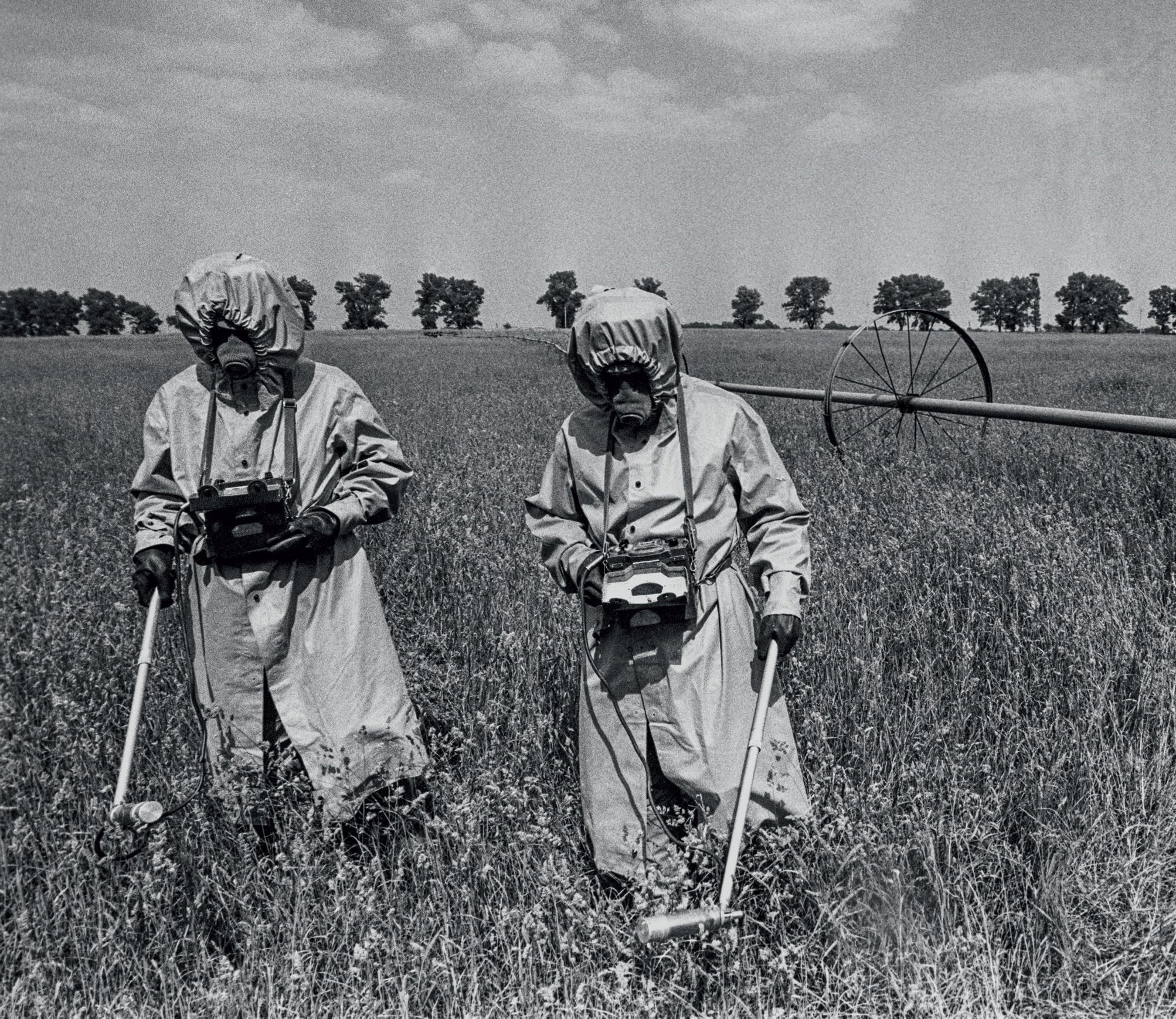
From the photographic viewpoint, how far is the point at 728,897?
1.87 meters

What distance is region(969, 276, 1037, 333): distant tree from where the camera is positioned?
9806 centimetres

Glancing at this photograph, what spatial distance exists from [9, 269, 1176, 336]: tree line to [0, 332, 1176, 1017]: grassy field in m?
77.9

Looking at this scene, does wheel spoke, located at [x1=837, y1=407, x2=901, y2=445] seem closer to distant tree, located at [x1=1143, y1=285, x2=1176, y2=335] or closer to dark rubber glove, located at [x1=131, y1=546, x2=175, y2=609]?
dark rubber glove, located at [x1=131, y1=546, x2=175, y2=609]

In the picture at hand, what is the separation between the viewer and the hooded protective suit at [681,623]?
87.9 inches

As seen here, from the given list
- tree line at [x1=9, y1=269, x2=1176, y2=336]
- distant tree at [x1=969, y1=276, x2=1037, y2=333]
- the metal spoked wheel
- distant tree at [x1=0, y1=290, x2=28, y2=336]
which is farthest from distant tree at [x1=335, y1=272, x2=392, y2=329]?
the metal spoked wheel

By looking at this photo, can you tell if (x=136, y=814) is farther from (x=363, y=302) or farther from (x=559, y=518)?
(x=363, y=302)

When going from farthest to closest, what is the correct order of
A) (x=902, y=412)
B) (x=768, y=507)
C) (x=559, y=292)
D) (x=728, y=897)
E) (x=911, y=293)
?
(x=559, y=292) → (x=911, y=293) → (x=902, y=412) → (x=768, y=507) → (x=728, y=897)

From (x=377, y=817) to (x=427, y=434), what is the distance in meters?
7.69

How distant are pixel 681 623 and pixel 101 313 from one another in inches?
5027

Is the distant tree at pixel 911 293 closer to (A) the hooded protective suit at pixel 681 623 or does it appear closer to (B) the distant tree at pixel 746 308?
(B) the distant tree at pixel 746 308

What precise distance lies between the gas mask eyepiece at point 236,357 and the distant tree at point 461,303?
115 m

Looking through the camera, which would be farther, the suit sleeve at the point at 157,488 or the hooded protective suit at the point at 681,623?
the suit sleeve at the point at 157,488

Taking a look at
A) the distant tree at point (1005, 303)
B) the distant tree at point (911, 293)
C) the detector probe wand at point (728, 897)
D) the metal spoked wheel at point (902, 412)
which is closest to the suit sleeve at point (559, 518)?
the detector probe wand at point (728, 897)

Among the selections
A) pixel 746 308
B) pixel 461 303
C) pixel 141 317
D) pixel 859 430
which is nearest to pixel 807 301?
pixel 746 308
